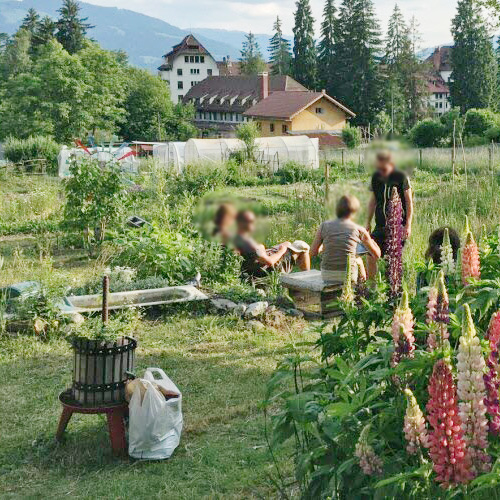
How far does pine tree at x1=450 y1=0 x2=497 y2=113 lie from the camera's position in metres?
1.68

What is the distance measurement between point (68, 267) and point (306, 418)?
28.6 feet

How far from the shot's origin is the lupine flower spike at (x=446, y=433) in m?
2.19

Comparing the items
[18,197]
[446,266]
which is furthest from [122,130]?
[446,266]

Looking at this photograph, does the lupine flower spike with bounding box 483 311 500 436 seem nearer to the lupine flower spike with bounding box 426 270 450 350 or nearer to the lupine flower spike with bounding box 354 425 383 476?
the lupine flower spike with bounding box 426 270 450 350

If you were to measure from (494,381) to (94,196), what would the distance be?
1031 cm

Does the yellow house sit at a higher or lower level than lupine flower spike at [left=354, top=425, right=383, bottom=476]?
higher

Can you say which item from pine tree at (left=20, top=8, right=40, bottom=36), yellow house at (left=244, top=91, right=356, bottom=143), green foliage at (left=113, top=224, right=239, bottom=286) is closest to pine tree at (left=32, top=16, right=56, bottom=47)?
pine tree at (left=20, top=8, right=40, bottom=36)

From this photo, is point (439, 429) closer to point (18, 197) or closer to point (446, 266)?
point (446, 266)

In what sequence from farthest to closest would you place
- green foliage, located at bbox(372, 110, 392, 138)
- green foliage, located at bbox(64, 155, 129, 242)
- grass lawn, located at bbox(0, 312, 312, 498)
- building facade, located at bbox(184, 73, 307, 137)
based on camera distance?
building facade, located at bbox(184, 73, 307, 137)
green foliage, located at bbox(64, 155, 129, 242)
grass lawn, located at bbox(0, 312, 312, 498)
green foliage, located at bbox(372, 110, 392, 138)

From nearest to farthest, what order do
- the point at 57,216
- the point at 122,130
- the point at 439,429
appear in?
the point at 439,429, the point at 57,216, the point at 122,130

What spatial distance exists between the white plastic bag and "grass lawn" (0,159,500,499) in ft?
0.25

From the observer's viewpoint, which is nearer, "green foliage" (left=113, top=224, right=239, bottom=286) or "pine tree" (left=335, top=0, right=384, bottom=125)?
"pine tree" (left=335, top=0, right=384, bottom=125)

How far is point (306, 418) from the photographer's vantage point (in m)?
3.13

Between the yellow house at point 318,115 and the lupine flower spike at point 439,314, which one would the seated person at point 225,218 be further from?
the lupine flower spike at point 439,314
